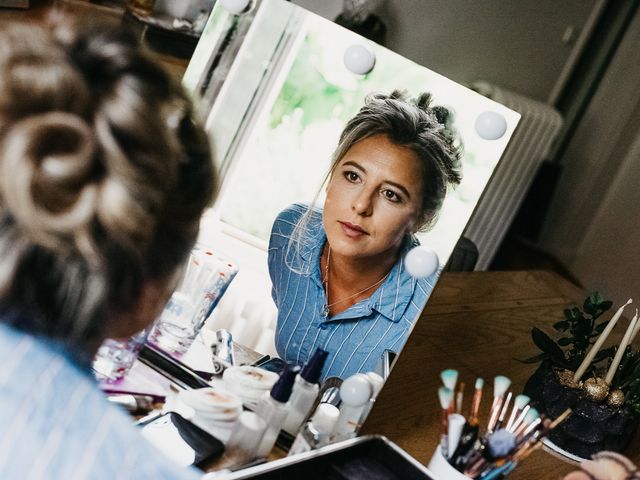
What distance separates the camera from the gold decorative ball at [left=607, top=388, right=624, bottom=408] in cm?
120

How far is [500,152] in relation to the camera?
3.34 feet

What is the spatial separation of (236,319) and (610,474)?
51 cm

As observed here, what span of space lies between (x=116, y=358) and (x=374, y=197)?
39cm

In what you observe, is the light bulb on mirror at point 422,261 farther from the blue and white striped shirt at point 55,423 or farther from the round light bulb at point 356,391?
the blue and white striped shirt at point 55,423

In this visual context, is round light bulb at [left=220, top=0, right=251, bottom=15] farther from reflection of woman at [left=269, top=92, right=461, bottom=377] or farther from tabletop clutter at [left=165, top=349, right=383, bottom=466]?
tabletop clutter at [left=165, top=349, right=383, bottom=466]

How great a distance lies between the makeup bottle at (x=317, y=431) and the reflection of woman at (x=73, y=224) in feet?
1.07

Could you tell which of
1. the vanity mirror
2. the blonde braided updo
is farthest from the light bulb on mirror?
the blonde braided updo

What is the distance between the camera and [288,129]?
104 cm

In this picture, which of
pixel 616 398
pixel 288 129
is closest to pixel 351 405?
pixel 288 129

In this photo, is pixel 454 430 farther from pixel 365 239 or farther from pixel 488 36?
pixel 488 36

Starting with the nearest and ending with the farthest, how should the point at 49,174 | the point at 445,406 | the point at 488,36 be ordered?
the point at 49,174 < the point at 445,406 < the point at 488,36

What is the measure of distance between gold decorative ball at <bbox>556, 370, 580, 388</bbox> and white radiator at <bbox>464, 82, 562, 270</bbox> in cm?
264

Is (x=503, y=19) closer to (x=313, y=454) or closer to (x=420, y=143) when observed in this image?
(x=420, y=143)

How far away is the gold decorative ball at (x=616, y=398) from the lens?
3.93ft
